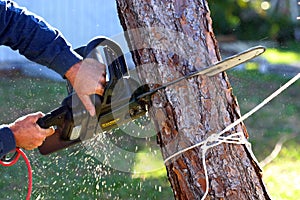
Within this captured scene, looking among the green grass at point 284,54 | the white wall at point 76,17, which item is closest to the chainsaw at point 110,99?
the white wall at point 76,17

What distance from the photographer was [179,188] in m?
2.20

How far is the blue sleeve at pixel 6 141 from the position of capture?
7.28 feet

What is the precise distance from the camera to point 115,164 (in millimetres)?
4375

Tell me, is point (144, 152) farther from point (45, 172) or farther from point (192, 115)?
point (192, 115)

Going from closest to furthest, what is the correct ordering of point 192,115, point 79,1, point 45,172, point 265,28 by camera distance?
1. point 192,115
2. point 45,172
3. point 79,1
4. point 265,28

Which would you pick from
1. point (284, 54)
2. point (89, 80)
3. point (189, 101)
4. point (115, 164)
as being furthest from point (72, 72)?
point (284, 54)

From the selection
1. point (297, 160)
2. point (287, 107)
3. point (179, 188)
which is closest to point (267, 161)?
point (297, 160)

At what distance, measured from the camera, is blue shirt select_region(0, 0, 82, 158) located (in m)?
2.12

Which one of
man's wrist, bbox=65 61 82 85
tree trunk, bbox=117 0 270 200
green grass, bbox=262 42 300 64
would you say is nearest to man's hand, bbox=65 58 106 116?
man's wrist, bbox=65 61 82 85

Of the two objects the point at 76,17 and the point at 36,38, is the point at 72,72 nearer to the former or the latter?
the point at 36,38

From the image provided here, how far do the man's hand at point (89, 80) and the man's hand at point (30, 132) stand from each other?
0.21 m

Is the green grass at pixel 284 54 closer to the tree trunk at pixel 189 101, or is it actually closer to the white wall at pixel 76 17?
the white wall at pixel 76 17

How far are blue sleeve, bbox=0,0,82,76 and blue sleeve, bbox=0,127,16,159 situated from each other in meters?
0.26

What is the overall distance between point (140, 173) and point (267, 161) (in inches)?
37.3
